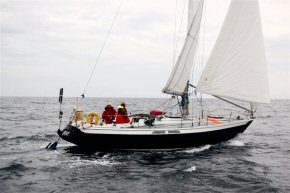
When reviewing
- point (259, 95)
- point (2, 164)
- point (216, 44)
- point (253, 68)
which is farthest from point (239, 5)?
point (2, 164)

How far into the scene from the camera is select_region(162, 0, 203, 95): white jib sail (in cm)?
1625

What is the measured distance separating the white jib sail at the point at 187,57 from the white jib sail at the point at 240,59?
56.7 inches

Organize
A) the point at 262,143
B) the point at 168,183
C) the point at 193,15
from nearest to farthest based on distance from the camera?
the point at 168,183 → the point at 193,15 → the point at 262,143

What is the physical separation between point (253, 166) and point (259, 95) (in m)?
3.71

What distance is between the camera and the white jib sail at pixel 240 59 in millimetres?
15156

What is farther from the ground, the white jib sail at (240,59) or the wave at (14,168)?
the white jib sail at (240,59)

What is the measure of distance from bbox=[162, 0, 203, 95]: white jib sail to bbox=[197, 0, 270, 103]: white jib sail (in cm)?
144

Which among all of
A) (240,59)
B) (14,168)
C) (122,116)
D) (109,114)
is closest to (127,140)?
(122,116)

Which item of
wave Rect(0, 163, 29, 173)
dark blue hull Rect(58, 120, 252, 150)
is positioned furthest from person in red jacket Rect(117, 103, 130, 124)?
wave Rect(0, 163, 29, 173)

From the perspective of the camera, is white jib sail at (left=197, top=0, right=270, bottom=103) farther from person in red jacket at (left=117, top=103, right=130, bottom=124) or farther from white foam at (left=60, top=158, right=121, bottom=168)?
white foam at (left=60, top=158, right=121, bottom=168)

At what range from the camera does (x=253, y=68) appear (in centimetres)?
1527

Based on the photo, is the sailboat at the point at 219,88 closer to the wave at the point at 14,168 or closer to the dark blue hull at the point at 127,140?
the dark blue hull at the point at 127,140

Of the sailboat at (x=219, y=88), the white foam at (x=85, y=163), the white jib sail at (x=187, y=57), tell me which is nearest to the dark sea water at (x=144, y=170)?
the white foam at (x=85, y=163)

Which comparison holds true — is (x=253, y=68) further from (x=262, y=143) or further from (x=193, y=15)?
(x=262, y=143)
